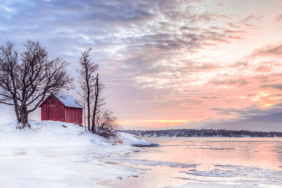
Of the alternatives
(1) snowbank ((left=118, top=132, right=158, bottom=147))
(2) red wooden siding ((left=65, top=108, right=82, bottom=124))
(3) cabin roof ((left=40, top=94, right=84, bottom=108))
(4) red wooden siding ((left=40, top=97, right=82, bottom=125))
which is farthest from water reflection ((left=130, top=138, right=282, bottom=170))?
(3) cabin roof ((left=40, top=94, right=84, bottom=108))

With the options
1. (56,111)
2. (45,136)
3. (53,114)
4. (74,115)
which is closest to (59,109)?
(56,111)

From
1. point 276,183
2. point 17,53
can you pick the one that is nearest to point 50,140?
point 17,53

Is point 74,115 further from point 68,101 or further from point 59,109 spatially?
point 59,109

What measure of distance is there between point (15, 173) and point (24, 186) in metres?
2.63

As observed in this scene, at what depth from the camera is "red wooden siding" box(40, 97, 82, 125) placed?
44.8m

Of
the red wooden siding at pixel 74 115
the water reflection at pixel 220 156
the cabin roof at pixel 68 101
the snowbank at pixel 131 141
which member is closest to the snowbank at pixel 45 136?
the snowbank at pixel 131 141

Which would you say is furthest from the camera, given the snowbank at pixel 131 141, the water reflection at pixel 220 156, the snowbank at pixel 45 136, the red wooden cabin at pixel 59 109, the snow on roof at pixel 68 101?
the snow on roof at pixel 68 101

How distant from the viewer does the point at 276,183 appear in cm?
1218

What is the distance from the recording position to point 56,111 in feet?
148

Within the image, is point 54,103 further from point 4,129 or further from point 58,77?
point 4,129

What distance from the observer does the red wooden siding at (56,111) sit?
4478 centimetres

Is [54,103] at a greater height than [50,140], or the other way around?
[54,103]

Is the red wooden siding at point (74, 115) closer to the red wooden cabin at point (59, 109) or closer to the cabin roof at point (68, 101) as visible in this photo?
the red wooden cabin at point (59, 109)

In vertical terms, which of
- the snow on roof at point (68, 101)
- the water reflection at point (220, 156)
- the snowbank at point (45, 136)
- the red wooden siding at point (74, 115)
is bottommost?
the water reflection at point (220, 156)
